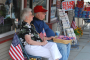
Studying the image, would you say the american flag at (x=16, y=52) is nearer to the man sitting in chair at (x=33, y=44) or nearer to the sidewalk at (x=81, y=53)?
the man sitting in chair at (x=33, y=44)

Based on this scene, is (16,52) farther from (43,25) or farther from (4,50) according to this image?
(43,25)

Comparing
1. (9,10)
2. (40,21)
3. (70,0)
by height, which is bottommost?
(40,21)

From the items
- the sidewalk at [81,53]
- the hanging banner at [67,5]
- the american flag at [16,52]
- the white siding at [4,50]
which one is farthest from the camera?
the hanging banner at [67,5]

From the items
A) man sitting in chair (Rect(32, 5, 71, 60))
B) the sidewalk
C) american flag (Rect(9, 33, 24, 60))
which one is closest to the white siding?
american flag (Rect(9, 33, 24, 60))

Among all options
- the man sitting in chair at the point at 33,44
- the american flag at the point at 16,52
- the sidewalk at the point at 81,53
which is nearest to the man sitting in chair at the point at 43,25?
the man sitting in chair at the point at 33,44

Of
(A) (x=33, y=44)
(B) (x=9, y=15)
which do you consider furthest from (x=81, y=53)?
(B) (x=9, y=15)

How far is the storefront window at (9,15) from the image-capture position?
308 centimetres

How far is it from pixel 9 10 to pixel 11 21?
251 mm

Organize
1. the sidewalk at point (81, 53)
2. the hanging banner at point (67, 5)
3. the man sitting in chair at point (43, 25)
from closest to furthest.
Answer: the man sitting in chair at point (43, 25)
the sidewalk at point (81, 53)
the hanging banner at point (67, 5)

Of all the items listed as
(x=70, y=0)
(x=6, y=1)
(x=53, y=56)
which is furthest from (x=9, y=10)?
(x=70, y=0)

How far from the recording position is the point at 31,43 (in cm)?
276

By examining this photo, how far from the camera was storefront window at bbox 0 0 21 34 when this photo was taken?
3.08 meters

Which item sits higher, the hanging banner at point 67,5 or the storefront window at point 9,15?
the hanging banner at point 67,5

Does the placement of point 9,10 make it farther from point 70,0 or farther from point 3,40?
point 70,0
